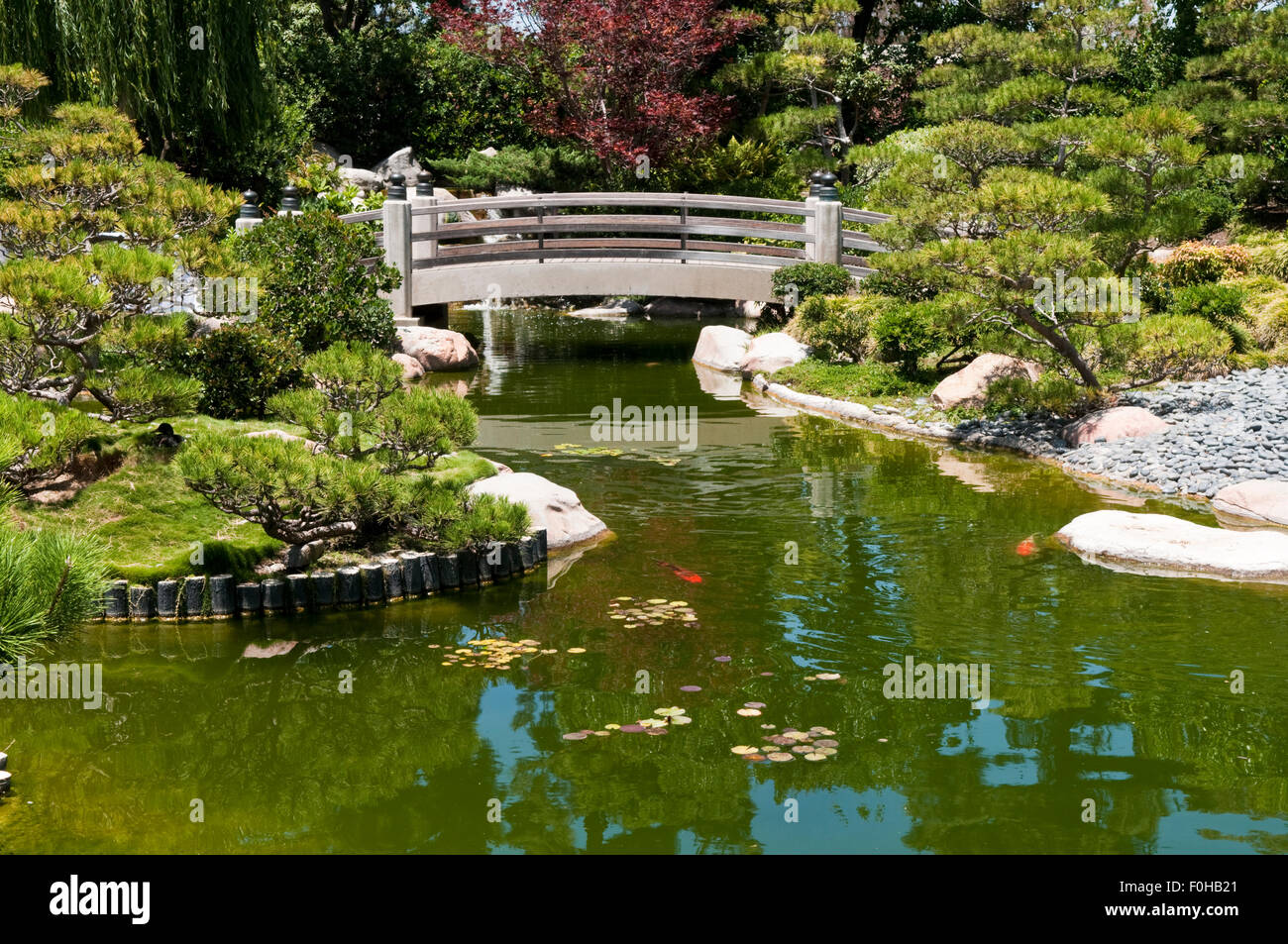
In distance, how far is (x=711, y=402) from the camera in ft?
62.5

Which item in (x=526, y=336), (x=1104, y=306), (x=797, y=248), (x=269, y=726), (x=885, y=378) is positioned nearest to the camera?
(x=269, y=726)

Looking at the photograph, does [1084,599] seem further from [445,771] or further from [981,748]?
[445,771]

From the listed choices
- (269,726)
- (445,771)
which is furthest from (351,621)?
(445,771)

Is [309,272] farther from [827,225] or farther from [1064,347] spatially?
[1064,347]

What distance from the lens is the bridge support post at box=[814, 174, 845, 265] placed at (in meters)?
22.2

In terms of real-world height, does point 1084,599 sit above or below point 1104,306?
below

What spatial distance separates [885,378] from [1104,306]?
13.0ft

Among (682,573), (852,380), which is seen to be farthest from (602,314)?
(682,573)

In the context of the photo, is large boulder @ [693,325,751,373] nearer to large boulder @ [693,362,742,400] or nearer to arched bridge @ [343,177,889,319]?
large boulder @ [693,362,742,400]

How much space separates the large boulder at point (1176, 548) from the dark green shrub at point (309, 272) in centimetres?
970

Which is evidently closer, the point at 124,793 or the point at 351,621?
the point at 124,793

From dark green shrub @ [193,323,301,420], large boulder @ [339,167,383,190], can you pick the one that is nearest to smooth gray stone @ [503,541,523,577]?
dark green shrub @ [193,323,301,420]

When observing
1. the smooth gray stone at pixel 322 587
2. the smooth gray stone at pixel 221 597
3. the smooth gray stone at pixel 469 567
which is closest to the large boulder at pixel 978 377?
the smooth gray stone at pixel 469 567
